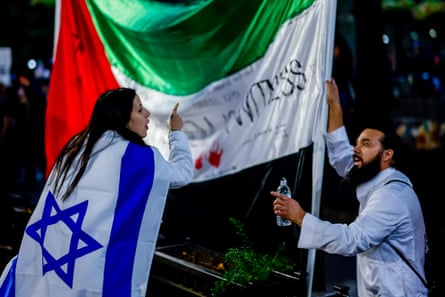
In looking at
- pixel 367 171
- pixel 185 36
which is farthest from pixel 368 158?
pixel 185 36

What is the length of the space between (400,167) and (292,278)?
3.21 feet

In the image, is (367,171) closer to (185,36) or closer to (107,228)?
(107,228)

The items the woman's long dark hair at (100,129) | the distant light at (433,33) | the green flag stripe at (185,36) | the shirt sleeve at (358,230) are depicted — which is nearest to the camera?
the shirt sleeve at (358,230)

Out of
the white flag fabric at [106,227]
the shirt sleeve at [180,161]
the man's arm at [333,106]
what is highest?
the man's arm at [333,106]

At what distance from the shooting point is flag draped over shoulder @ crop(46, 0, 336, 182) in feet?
15.6

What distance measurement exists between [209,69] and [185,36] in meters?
0.38

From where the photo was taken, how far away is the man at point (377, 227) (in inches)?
153

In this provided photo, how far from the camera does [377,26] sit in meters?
7.88

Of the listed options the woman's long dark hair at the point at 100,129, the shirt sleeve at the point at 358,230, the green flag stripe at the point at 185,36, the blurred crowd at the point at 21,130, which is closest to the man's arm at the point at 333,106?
the green flag stripe at the point at 185,36

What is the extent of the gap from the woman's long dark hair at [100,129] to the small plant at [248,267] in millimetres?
1168

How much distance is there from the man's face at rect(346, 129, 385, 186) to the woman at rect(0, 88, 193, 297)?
40.3 inches

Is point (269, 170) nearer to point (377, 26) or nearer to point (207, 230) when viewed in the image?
point (207, 230)

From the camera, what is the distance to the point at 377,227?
3.94m

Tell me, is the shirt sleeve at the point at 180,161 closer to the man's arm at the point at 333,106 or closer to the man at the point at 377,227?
the man at the point at 377,227
